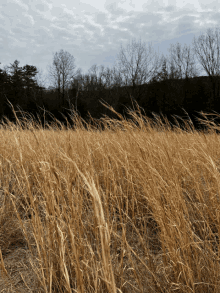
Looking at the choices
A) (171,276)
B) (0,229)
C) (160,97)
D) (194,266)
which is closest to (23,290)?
(0,229)

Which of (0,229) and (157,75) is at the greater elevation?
(157,75)

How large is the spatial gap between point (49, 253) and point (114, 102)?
96.0ft

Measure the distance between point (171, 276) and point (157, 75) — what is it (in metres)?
27.9

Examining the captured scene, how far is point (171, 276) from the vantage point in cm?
98

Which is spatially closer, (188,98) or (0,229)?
(0,229)

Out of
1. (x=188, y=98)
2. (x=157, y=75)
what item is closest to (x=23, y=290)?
(x=188, y=98)

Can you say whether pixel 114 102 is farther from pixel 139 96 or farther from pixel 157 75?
pixel 157 75

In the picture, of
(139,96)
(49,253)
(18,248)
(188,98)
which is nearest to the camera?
(49,253)

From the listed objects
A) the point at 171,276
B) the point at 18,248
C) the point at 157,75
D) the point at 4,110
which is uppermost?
the point at 157,75

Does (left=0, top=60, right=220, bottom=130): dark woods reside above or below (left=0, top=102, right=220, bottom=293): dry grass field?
above

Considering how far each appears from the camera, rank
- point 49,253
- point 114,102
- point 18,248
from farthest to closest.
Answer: point 114,102 < point 18,248 < point 49,253

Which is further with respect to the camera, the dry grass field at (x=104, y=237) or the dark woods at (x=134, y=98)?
the dark woods at (x=134, y=98)

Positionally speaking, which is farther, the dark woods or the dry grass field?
the dark woods

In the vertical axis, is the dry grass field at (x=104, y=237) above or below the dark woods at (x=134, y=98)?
below
